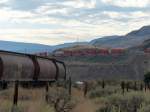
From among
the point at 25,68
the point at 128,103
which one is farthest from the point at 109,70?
the point at 128,103

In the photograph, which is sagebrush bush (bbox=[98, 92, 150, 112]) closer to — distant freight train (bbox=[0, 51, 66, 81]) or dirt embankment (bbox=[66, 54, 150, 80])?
distant freight train (bbox=[0, 51, 66, 81])

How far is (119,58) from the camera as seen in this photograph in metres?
112

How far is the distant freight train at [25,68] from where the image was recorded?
92.3 feet

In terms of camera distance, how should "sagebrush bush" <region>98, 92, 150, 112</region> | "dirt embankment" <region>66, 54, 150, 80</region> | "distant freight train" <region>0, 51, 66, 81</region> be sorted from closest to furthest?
"sagebrush bush" <region>98, 92, 150, 112</region>, "distant freight train" <region>0, 51, 66, 81</region>, "dirt embankment" <region>66, 54, 150, 80</region>

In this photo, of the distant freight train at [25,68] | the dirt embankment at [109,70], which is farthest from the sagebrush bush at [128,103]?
the dirt embankment at [109,70]

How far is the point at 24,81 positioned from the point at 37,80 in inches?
131

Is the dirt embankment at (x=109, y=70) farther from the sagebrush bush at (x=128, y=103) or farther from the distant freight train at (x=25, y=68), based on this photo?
the sagebrush bush at (x=128, y=103)

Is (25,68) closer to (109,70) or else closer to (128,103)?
(128,103)

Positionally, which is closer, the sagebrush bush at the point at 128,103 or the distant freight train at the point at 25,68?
the sagebrush bush at the point at 128,103

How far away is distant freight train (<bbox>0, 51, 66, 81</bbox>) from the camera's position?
92.3 ft

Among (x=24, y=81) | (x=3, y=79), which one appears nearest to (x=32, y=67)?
(x=24, y=81)

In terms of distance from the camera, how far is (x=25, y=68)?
32500 millimetres

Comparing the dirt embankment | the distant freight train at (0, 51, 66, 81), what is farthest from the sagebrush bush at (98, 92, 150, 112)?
the dirt embankment

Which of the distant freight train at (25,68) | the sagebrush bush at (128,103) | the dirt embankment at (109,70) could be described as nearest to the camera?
the sagebrush bush at (128,103)
